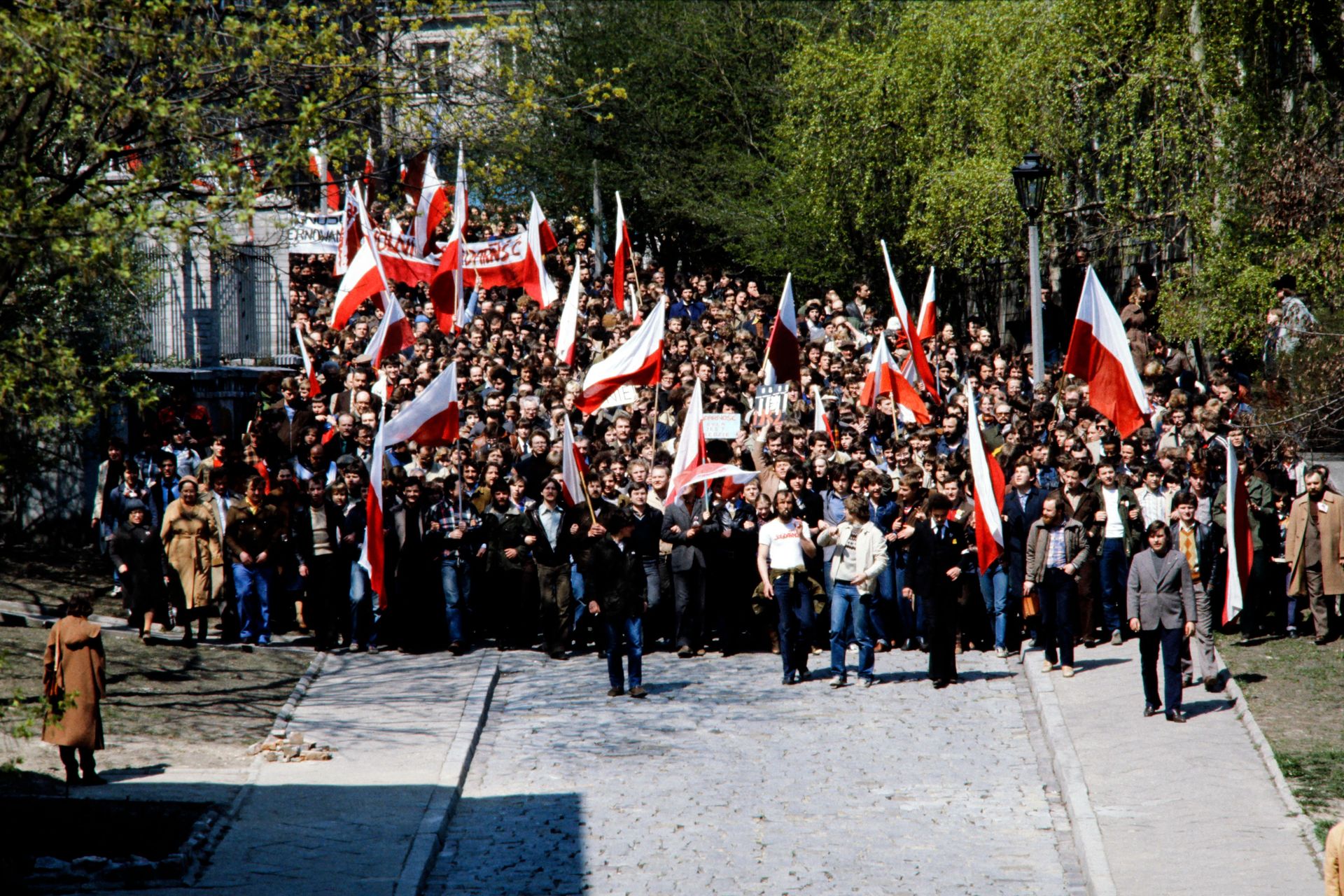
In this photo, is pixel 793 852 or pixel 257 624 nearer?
pixel 793 852

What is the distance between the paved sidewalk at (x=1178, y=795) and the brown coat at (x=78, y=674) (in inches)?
279

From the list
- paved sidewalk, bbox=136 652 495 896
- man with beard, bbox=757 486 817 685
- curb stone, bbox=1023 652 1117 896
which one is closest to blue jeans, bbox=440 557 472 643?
paved sidewalk, bbox=136 652 495 896

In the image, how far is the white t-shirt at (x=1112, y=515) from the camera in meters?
15.6

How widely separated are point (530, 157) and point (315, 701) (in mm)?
23285

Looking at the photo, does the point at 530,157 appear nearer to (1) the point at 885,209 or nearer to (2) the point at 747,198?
(2) the point at 747,198

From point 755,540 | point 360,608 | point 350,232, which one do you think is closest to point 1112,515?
Answer: point 755,540

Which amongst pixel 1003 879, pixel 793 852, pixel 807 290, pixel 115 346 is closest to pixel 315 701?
pixel 793 852

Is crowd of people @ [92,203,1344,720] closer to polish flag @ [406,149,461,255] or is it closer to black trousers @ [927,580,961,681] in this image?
black trousers @ [927,580,961,681]

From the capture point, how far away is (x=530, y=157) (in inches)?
1412

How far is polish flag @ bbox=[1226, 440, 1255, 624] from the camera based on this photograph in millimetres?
14156

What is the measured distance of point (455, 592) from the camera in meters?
16.4

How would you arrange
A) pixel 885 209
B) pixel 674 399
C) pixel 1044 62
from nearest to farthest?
pixel 674 399
pixel 1044 62
pixel 885 209

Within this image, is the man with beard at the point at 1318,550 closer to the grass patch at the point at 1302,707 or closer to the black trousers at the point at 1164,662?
the grass patch at the point at 1302,707

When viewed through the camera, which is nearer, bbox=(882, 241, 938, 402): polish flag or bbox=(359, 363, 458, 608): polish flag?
bbox=(359, 363, 458, 608): polish flag
